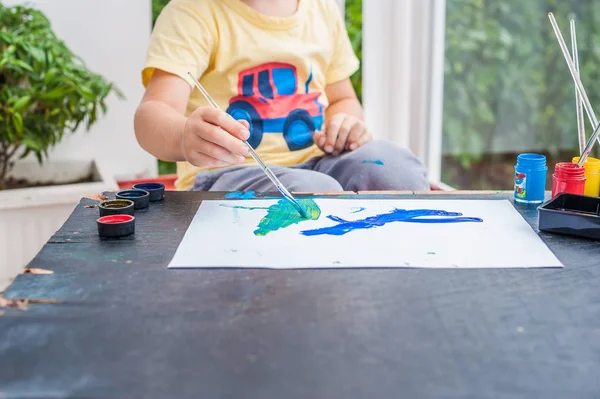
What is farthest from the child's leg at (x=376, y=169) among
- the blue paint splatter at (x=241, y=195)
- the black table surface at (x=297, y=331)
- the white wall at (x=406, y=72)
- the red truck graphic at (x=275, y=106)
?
the white wall at (x=406, y=72)

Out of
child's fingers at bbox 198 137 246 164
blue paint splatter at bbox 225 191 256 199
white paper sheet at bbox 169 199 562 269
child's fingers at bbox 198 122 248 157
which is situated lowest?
white paper sheet at bbox 169 199 562 269

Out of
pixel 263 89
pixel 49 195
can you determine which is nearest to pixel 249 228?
pixel 263 89

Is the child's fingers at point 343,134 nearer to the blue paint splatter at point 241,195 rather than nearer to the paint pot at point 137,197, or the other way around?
the blue paint splatter at point 241,195

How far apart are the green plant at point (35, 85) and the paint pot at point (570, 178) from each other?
42.0 inches

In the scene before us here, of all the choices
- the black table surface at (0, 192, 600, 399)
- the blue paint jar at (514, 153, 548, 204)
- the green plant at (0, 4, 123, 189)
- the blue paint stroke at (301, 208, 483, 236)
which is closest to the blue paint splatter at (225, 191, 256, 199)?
the blue paint stroke at (301, 208, 483, 236)

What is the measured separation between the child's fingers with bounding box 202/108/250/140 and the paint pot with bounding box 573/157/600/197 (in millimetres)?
455

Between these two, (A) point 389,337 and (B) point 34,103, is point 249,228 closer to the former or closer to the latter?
(A) point 389,337

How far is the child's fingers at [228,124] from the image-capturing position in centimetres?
87

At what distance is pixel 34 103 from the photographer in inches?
62.7

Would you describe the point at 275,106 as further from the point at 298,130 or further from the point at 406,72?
→ the point at 406,72

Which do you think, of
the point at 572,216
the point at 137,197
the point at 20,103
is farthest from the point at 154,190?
the point at 20,103

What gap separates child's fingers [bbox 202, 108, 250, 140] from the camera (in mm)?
870

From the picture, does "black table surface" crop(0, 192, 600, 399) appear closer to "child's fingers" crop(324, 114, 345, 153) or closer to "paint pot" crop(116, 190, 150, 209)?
"paint pot" crop(116, 190, 150, 209)

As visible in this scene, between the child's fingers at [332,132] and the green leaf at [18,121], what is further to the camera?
the green leaf at [18,121]
